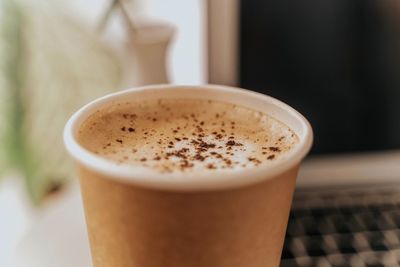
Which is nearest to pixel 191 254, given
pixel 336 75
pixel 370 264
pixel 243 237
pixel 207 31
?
pixel 243 237

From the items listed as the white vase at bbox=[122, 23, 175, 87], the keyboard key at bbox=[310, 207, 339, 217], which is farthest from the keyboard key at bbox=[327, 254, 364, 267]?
the white vase at bbox=[122, 23, 175, 87]

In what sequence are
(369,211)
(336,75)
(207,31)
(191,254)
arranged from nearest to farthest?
1. (191,254)
2. (369,211)
3. (207,31)
4. (336,75)

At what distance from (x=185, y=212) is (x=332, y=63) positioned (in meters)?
0.91

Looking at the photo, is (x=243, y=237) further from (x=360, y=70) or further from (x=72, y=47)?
(x=72, y=47)

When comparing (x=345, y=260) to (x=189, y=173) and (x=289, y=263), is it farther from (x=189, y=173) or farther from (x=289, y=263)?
(x=189, y=173)

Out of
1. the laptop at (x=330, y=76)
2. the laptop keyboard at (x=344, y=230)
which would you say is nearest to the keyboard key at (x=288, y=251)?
the laptop keyboard at (x=344, y=230)

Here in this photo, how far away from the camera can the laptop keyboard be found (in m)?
0.83

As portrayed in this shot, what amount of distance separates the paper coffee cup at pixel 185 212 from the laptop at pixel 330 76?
22.3 inches

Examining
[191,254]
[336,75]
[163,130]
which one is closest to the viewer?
[191,254]

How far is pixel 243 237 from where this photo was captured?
41cm

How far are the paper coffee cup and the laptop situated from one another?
566 millimetres

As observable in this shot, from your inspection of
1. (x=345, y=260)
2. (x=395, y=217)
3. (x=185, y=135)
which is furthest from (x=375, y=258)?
(x=185, y=135)

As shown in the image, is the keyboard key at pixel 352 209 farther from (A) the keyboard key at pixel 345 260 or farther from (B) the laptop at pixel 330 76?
(A) the keyboard key at pixel 345 260

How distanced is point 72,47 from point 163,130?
36.4 inches
